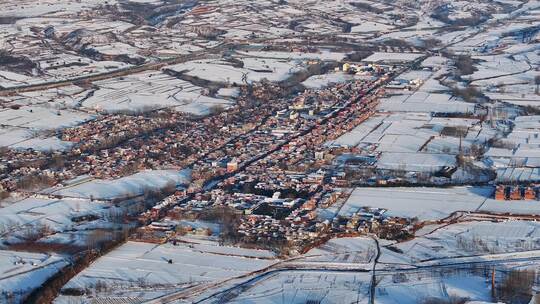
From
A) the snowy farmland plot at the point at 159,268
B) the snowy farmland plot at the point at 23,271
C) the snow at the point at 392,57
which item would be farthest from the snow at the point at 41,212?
the snow at the point at 392,57

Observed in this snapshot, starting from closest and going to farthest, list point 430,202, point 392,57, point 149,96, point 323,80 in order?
1. point 430,202
2. point 149,96
3. point 323,80
4. point 392,57

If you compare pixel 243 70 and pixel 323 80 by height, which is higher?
pixel 323 80

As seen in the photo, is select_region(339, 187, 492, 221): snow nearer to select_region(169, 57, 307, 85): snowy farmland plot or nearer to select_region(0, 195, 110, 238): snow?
select_region(0, 195, 110, 238): snow

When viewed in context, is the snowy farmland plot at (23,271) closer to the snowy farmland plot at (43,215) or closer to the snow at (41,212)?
the snowy farmland plot at (43,215)

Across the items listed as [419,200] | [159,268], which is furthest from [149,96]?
[159,268]

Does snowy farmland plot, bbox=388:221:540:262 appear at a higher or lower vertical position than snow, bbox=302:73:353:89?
higher

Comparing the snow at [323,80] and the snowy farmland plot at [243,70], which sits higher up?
the snow at [323,80]

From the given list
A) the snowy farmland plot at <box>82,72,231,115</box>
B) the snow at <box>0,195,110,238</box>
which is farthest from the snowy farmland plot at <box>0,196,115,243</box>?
the snowy farmland plot at <box>82,72,231,115</box>

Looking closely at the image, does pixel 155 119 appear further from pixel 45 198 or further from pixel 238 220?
pixel 238 220

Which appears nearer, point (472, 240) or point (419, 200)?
point (472, 240)

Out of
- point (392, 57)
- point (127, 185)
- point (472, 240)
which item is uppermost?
point (472, 240)

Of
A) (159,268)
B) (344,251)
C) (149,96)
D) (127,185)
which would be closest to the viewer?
(159,268)

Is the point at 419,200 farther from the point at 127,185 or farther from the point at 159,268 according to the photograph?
the point at 127,185
